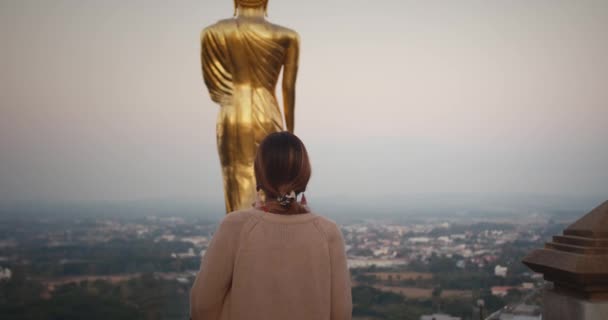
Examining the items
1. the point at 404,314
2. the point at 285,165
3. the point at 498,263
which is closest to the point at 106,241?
the point at 404,314

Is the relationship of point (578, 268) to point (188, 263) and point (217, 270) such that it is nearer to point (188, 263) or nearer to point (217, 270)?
point (217, 270)

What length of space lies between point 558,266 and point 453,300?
2.76 meters

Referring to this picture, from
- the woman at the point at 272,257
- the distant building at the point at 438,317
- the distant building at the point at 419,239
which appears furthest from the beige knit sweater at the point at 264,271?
the distant building at the point at 419,239

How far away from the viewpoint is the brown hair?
1299 mm

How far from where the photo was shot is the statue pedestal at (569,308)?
2.26 metres

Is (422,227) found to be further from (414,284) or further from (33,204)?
(33,204)

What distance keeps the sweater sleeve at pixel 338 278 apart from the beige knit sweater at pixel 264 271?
0.03 metres

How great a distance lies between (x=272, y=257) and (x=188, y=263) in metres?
4.74

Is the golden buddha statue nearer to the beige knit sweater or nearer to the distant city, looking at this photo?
the distant city

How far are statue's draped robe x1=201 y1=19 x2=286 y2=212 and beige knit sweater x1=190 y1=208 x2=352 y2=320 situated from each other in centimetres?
268

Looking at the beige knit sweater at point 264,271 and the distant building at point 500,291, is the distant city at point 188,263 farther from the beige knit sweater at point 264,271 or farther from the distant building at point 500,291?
the beige knit sweater at point 264,271

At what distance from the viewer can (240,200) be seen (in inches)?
158

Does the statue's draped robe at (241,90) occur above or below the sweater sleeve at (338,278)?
above

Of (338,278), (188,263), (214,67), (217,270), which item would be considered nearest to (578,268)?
(338,278)
